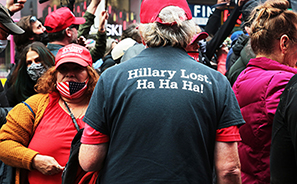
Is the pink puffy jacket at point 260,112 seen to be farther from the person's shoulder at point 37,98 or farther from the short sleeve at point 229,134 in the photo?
the person's shoulder at point 37,98

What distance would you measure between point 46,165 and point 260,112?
1629mm

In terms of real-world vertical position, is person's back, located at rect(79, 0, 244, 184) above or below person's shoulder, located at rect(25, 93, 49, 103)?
above

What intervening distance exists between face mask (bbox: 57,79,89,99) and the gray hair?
1094 mm

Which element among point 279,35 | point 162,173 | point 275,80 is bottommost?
point 162,173

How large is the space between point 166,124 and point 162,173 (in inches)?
10.2

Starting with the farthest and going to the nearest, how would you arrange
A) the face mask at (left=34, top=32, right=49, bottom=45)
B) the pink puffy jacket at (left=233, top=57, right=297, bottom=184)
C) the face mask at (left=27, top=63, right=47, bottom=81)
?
the face mask at (left=34, top=32, right=49, bottom=45) < the face mask at (left=27, top=63, right=47, bottom=81) < the pink puffy jacket at (left=233, top=57, right=297, bottom=184)

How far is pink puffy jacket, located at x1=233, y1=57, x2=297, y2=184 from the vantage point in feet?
7.59

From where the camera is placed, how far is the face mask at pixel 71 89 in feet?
9.51

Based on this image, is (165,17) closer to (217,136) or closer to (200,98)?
(200,98)

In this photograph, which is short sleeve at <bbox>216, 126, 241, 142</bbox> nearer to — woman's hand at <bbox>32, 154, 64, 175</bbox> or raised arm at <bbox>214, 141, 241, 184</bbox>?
raised arm at <bbox>214, 141, 241, 184</bbox>

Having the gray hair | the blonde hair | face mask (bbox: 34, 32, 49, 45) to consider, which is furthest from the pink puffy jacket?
face mask (bbox: 34, 32, 49, 45)

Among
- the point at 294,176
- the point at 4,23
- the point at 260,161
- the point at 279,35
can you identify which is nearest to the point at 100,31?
the point at 4,23

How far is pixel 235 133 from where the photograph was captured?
191 cm

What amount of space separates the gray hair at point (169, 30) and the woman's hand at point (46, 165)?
1.30 m
